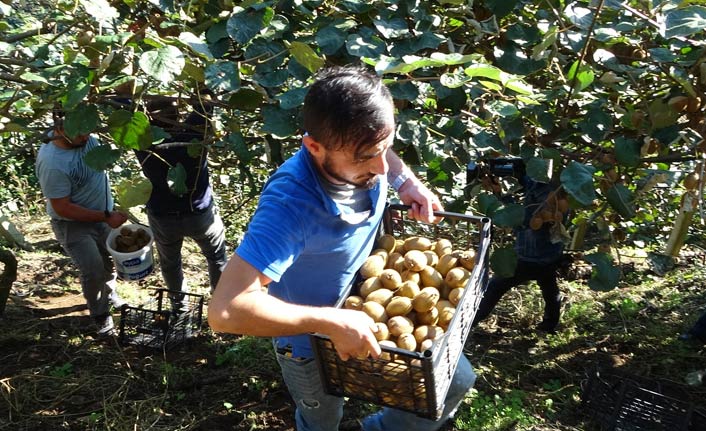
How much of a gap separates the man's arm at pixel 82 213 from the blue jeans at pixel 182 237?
0.19 metres

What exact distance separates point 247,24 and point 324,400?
3.71ft

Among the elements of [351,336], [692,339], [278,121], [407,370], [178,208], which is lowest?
[692,339]

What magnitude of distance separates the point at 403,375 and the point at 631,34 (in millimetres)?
1388

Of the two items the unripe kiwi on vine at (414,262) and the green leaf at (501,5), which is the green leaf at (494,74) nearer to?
the green leaf at (501,5)

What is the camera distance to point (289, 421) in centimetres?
292

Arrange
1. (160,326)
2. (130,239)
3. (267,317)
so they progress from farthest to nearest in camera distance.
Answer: (160,326)
(130,239)
(267,317)

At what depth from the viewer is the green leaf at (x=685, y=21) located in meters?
1.63

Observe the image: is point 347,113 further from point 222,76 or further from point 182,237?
point 182,237

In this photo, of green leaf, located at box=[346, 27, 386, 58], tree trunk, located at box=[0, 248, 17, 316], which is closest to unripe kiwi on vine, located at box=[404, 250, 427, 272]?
green leaf, located at box=[346, 27, 386, 58]

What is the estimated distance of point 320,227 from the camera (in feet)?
5.28

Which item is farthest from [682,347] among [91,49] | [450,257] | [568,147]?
[91,49]

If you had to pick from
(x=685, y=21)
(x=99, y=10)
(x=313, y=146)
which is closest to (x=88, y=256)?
(x=99, y=10)

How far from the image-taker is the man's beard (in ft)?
5.12

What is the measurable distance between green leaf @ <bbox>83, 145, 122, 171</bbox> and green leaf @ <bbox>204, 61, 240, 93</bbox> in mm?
535
